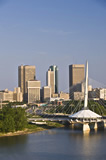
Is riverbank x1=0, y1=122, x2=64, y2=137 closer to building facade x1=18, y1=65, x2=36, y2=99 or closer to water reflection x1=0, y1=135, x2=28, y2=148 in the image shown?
water reflection x1=0, y1=135, x2=28, y2=148

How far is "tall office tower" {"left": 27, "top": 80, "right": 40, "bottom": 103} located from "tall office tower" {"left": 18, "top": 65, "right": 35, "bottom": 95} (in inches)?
480

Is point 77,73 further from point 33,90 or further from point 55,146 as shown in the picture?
point 55,146

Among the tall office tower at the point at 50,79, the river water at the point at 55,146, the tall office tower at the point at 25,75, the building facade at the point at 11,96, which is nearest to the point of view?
the river water at the point at 55,146

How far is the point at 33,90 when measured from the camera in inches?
5719

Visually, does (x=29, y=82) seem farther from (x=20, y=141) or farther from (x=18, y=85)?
(x=20, y=141)

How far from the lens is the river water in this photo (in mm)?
23938

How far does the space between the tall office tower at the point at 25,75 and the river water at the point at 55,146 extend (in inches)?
4838

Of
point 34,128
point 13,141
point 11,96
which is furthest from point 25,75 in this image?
point 13,141

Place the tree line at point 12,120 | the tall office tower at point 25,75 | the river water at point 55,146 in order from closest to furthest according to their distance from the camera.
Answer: the river water at point 55,146
the tree line at point 12,120
the tall office tower at point 25,75

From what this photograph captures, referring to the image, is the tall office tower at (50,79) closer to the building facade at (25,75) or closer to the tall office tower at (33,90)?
the building facade at (25,75)

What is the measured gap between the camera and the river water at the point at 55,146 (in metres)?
23.9

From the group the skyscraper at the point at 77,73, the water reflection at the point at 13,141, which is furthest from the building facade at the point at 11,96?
the water reflection at the point at 13,141

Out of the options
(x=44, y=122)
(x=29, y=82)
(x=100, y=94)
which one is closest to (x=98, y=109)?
(x=44, y=122)

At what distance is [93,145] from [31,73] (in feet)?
429
